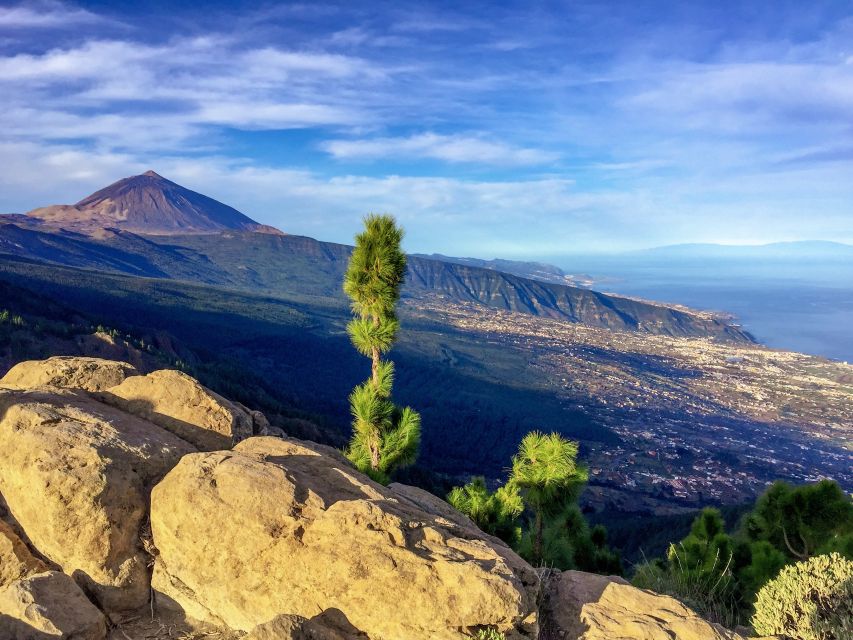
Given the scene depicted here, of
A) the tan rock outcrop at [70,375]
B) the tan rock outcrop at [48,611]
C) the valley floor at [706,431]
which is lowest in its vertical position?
the valley floor at [706,431]

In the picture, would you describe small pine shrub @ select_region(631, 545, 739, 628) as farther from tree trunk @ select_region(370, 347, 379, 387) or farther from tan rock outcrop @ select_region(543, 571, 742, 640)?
tree trunk @ select_region(370, 347, 379, 387)

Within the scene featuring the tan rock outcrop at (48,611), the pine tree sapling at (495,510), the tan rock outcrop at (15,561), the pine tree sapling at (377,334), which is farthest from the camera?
the pine tree sapling at (495,510)

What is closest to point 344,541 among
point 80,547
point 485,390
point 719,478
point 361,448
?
point 80,547

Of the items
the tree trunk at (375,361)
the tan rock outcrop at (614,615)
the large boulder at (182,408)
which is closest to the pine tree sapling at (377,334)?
the tree trunk at (375,361)

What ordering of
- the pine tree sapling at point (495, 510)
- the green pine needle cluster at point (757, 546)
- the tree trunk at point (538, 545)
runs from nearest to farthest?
the green pine needle cluster at point (757, 546) < the tree trunk at point (538, 545) < the pine tree sapling at point (495, 510)

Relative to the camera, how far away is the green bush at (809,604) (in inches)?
288

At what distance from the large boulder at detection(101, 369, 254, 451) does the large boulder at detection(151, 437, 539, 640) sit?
172cm

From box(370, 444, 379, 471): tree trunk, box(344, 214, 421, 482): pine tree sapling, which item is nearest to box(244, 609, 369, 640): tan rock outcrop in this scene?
box(344, 214, 421, 482): pine tree sapling

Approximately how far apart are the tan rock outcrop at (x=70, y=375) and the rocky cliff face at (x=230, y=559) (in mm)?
1698

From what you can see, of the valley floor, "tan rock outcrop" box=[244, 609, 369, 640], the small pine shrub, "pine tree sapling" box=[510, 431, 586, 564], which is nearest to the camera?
"tan rock outcrop" box=[244, 609, 369, 640]

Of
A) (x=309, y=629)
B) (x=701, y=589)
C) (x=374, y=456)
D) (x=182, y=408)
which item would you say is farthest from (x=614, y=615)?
(x=182, y=408)

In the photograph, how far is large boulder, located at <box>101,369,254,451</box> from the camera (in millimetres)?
8820

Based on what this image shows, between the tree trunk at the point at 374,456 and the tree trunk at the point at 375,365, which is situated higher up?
the tree trunk at the point at 375,365

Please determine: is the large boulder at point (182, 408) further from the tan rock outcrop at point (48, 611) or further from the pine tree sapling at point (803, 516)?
the pine tree sapling at point (803, 516)
